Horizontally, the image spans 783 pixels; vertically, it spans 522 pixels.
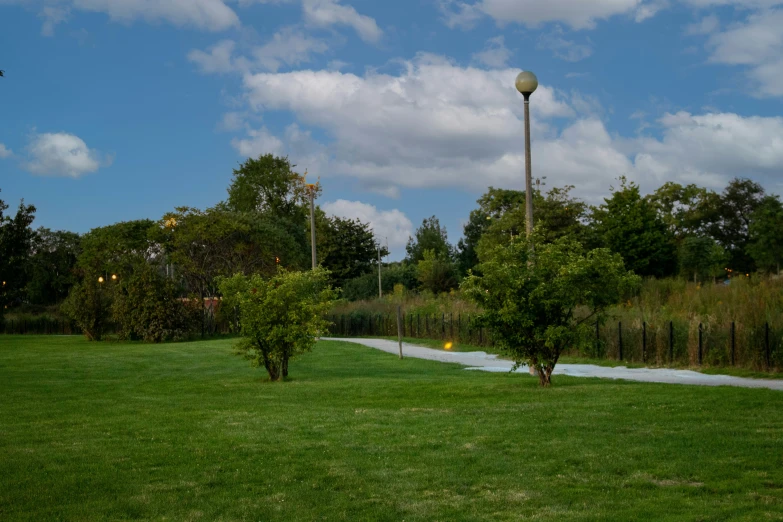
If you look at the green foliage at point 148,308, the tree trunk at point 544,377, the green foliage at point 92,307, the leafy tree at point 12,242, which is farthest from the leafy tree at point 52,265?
the tree trunk at point 544,377

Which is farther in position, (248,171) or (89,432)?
(248,171)

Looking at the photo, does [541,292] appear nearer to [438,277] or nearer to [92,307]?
[92,307]

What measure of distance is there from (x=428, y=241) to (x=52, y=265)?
130ft

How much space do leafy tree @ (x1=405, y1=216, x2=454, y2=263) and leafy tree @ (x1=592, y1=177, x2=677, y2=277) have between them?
29.0 meters

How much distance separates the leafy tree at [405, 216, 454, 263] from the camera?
8050 centimetres

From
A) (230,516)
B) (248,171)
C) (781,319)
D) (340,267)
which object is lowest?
(230,516)

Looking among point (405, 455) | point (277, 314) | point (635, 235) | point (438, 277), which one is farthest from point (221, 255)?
point (405, 455)

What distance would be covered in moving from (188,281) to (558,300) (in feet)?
136

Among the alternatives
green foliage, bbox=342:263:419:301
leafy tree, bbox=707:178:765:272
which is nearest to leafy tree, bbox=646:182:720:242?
leafy tree, bbox=707:178:765:272

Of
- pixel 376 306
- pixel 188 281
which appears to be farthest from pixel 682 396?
pixel 188 281

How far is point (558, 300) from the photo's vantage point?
13945mm

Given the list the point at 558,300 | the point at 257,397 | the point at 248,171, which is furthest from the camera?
the point at 248,171

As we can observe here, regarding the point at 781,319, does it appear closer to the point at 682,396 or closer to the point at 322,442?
the point at 682,396

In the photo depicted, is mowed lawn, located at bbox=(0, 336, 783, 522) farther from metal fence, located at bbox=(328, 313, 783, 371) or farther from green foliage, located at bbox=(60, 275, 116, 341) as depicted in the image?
green foliage, located at bbox=(60, 275, 116, 341)
